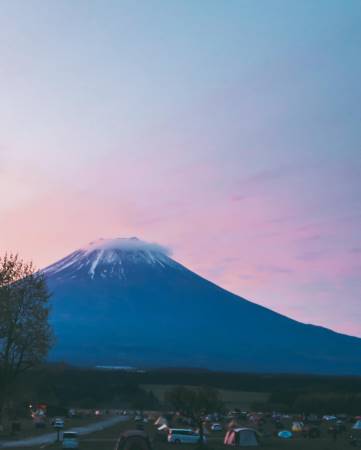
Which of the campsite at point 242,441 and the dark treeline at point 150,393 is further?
the dark treeline at point 150,393

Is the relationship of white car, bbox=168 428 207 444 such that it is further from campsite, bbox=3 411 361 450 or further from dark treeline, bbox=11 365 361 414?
dark treeline, bbox=11 365 361 414

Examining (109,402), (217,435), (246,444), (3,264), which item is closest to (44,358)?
(3,264)

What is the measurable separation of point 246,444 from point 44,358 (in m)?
16.3

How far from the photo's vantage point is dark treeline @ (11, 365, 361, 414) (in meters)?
98.2

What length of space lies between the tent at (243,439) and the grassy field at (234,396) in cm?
5595

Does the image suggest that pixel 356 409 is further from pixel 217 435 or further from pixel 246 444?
pixel 246 444

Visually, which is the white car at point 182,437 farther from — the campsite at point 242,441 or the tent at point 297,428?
the tent at point 297,428

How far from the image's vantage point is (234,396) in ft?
382

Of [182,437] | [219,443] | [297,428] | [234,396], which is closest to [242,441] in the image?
[219,443]

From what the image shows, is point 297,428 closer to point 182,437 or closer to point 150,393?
point 182,437

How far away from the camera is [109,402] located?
4473 inches

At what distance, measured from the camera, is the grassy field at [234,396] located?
106694 millimetres

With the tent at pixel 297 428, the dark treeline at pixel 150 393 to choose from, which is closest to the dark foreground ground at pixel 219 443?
the tent at pixel 297 428

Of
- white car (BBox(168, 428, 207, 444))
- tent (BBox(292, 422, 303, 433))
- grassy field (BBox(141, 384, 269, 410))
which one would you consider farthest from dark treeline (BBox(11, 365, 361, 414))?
white car (BBox(168, 428, 207, 444))
